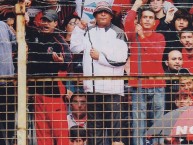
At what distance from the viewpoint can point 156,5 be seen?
888cm

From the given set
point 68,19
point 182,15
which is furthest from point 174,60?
point 68,19

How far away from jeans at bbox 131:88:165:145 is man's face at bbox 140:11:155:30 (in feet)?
3.03

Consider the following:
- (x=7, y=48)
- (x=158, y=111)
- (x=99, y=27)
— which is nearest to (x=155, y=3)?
(x=99, y=27)

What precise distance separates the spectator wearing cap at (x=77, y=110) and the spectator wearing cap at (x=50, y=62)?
122 millimetres

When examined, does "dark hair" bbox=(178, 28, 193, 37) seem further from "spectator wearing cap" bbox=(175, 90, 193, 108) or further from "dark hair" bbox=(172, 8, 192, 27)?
"spectator wearing cap" bbox=(175, 90, 193, 108)

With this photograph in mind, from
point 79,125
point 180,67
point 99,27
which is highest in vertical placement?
point 99,27

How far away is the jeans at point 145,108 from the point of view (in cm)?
823

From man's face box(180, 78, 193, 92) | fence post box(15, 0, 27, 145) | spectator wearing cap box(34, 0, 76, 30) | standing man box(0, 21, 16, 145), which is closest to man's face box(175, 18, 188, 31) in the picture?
man's face box(180, 78, 193, 92)

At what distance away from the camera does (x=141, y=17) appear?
8.86 metres

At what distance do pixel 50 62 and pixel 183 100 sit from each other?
1.90 metres

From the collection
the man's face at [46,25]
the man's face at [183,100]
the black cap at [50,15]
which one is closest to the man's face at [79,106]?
the man's face at [46,25]

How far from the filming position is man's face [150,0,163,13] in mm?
8852

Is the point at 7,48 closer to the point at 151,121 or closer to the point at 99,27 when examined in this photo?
the point at 99,27

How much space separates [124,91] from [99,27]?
98 centimetres
